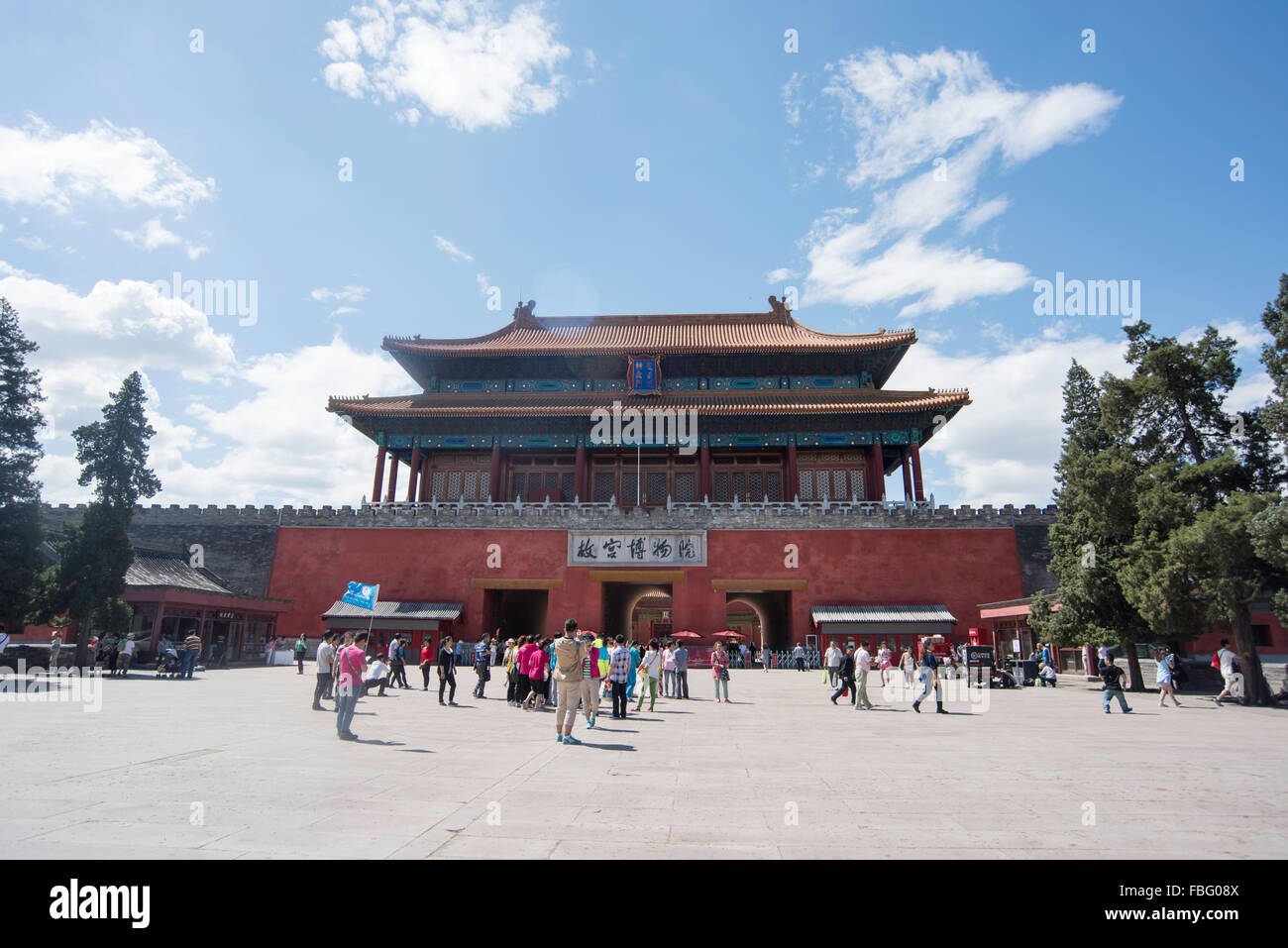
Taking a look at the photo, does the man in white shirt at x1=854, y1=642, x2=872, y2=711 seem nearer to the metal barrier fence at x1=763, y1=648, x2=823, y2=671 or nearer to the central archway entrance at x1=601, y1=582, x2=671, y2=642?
the metal barrier fence at x1=763, y1=648, x2=823, y2=671

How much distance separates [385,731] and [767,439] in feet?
75.7

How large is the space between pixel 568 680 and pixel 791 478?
22.1 meters

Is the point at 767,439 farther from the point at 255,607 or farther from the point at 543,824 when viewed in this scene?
the point at 543,824

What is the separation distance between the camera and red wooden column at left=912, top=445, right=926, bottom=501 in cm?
2864

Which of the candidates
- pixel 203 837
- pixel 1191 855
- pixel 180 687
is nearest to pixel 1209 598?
pixel 1191 855

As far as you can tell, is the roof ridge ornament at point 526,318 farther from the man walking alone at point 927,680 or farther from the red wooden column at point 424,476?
the man walking alone at point 927,680

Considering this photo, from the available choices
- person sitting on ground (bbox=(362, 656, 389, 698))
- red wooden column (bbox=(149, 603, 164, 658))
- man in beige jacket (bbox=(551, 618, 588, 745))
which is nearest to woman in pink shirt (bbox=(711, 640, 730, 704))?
man in beige jacket (bbox=(551, 618, 588, 745))

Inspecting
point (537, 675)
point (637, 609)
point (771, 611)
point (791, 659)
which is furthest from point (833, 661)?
point (637, 609)

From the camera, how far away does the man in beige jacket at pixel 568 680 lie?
335 inches

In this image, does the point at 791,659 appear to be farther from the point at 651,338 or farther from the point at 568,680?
the point at 568,680

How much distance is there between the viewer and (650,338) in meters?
34.0

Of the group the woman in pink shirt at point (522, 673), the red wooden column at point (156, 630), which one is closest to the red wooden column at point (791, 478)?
the woman in pink shirt at point (522, 673)

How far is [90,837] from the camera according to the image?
3.96 m
